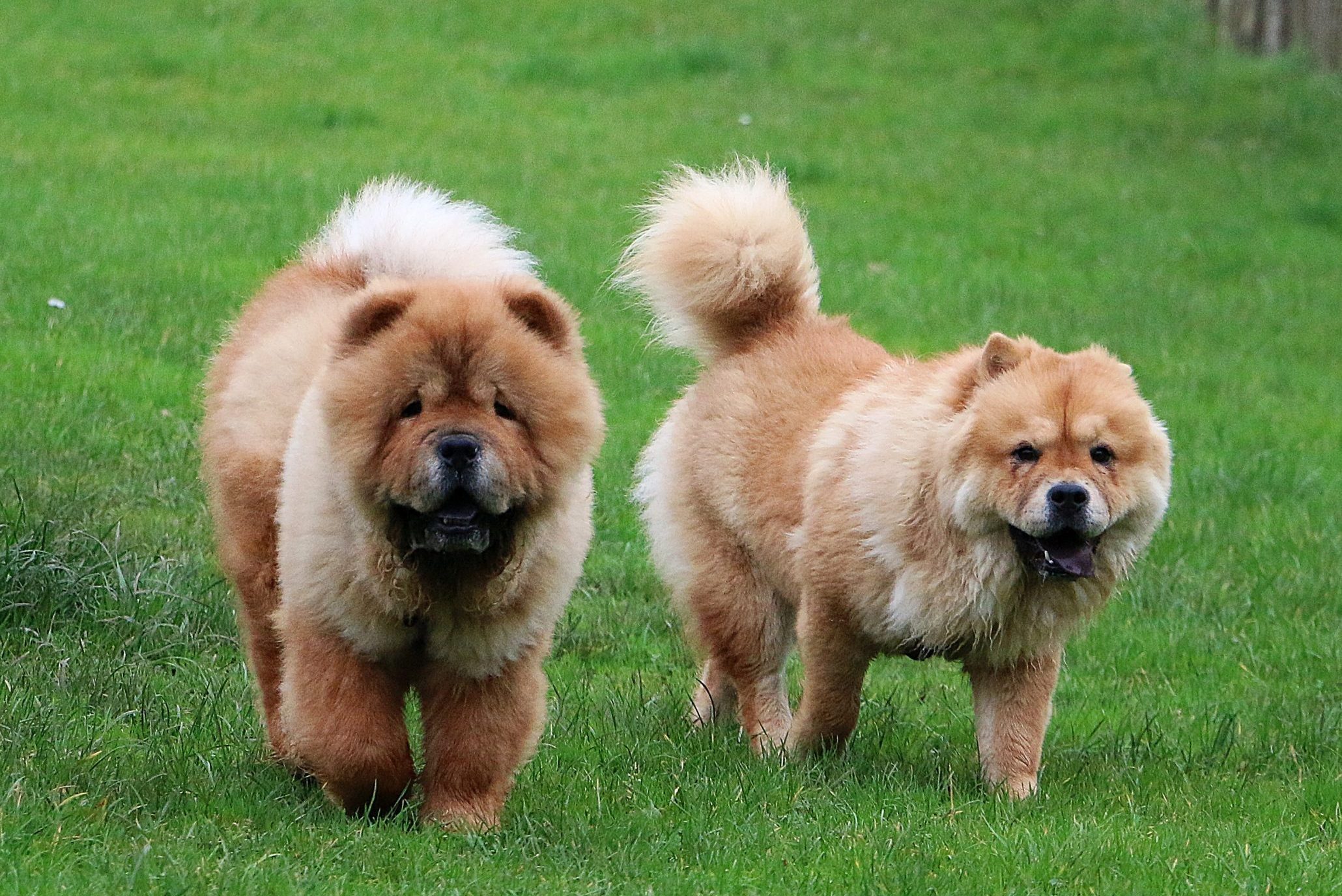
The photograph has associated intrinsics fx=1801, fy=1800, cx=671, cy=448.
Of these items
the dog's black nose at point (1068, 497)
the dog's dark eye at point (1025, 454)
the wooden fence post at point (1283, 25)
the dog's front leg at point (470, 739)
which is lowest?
the wooden fence post at point (1283, 25)

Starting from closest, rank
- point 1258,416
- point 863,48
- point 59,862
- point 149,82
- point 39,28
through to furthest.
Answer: point 59,862 < point 1258,416 < point 149,82 < point 39,28 < point 863,48

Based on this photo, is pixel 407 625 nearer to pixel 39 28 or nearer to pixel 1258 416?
pixel 1258 416

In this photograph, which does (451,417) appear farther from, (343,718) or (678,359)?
(678,359)

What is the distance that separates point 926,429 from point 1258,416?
6.20 m

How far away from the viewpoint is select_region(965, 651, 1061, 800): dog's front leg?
5.76m

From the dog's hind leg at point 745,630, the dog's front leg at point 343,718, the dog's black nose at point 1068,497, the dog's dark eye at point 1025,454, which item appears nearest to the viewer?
the dog's front leg at point 343,718

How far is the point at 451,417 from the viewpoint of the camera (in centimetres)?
441

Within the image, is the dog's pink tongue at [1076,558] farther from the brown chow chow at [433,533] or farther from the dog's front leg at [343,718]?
the dog's front leg at [343,718]

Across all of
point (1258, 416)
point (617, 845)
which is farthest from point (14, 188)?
point (617, 845)

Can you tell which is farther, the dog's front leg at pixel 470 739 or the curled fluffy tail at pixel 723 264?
the curled fluffy tail at pixel 723 264

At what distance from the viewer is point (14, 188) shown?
12.7m

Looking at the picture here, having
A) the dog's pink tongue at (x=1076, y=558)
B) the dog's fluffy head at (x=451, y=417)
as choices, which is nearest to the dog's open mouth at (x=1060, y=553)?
the dog's pink tongue at (x=1076, y=558)

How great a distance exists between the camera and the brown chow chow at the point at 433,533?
4.47 metres

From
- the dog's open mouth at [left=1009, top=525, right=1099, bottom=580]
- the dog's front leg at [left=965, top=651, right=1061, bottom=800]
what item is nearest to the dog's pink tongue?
the dog's open mouth at [left=1009, top=525, right=1099, bottom=580]
